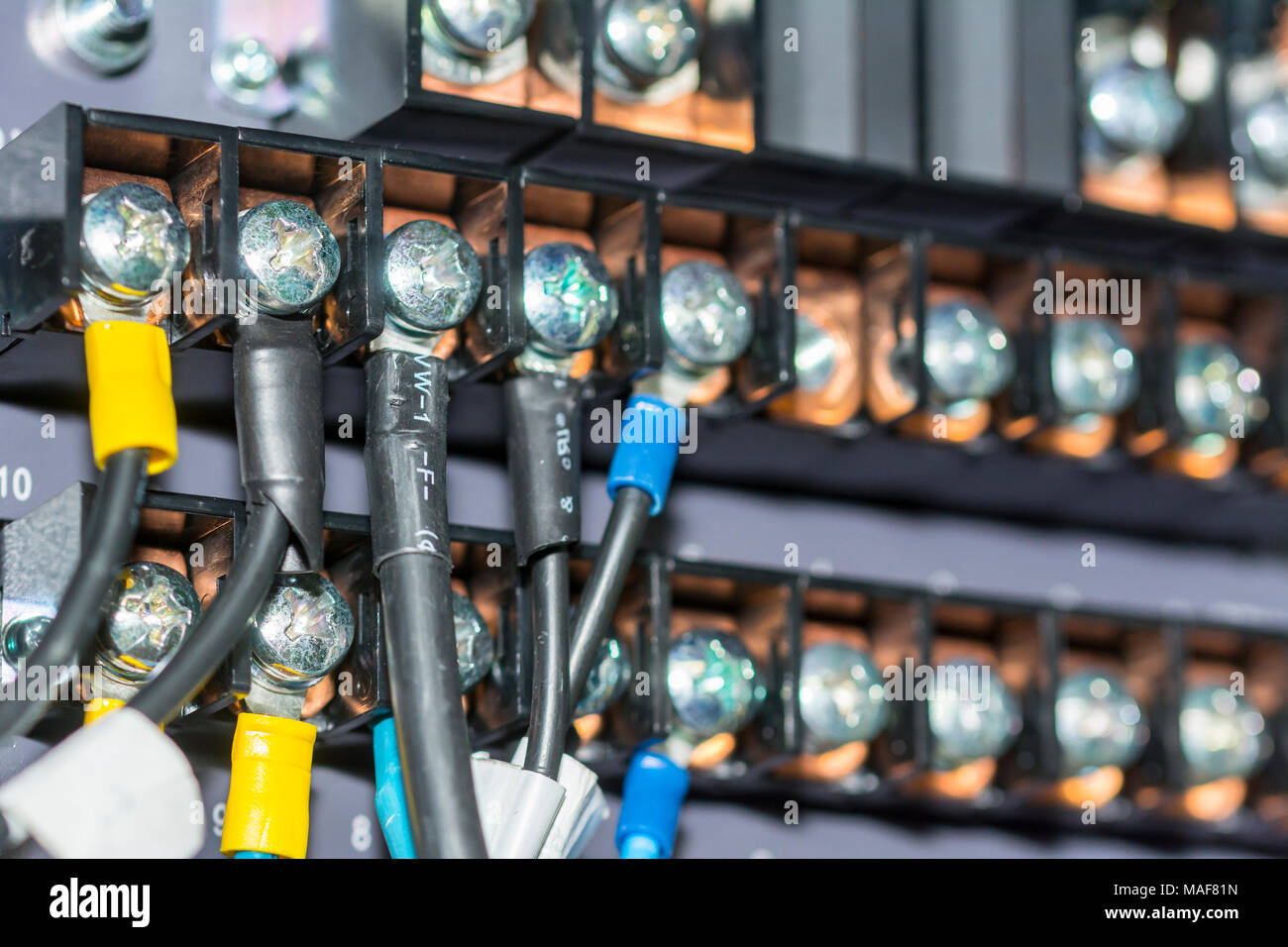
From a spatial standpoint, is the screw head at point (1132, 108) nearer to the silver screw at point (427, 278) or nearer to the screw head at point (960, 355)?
the screw head at point (960, 355)

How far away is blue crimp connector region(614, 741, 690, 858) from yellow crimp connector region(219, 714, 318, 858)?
0.17 m

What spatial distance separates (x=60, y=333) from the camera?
Answer: 2.20 feet

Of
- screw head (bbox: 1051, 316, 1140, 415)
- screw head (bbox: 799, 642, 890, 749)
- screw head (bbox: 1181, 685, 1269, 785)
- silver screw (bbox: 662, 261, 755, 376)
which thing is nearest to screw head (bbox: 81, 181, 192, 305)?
silver screw (bbox: 662, 261, 755, 376)

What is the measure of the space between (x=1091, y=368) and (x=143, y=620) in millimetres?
558

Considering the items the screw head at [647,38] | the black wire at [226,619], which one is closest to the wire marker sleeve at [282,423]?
the black wire at [226,619]

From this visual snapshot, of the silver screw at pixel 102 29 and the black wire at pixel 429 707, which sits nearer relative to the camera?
the black wire at pixel 429 707

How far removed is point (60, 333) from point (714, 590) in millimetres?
360

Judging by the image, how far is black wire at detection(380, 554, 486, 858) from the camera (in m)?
0.60

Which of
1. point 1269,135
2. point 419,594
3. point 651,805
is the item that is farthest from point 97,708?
point 1269,135

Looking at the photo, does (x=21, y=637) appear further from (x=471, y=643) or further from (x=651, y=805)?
(x=651, y=805)

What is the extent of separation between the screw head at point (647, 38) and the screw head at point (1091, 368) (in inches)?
10.9

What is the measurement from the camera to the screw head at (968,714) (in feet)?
2.89

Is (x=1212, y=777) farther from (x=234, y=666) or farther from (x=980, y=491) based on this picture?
(x=234, y=666)
